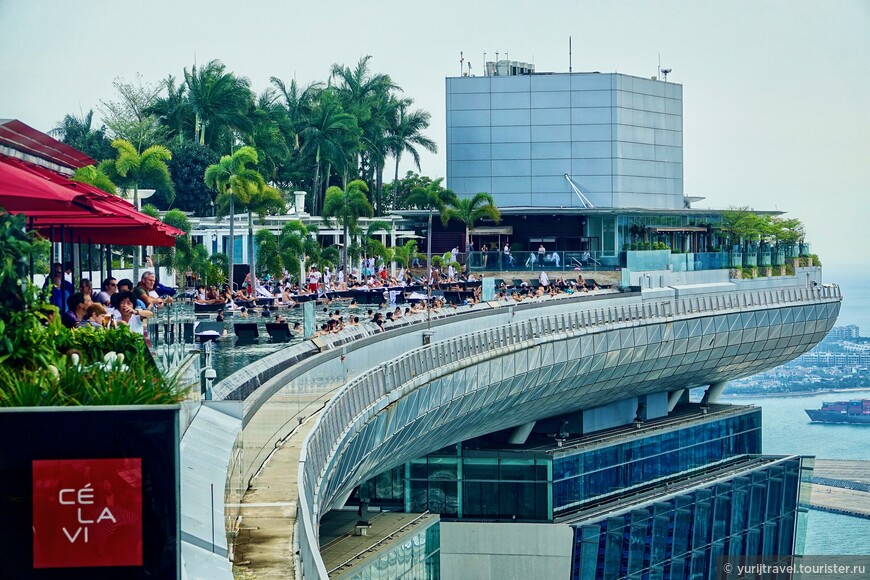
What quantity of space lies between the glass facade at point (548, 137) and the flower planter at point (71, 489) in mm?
81301

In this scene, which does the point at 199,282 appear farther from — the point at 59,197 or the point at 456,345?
the point at 59,197

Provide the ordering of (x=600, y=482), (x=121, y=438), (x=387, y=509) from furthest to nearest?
(x=600, y=482) → (x=387, y=509) → (x=121, y=438)

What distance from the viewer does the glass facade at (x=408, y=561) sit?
105 ft

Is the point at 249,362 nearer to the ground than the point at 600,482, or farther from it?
farther from it

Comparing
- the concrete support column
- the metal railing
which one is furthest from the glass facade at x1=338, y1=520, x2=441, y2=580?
the concrete support column

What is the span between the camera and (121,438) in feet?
33.8

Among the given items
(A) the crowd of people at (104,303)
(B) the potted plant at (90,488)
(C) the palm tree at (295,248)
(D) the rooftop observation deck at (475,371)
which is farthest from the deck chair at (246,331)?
(C) the palm tree at (295,248)

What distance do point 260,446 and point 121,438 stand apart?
833 centimetres

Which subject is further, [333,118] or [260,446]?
[333,118]

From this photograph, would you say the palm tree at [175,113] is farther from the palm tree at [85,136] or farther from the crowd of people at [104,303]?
the crowd of people at [104,303]

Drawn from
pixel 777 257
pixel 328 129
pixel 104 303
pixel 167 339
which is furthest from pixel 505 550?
pixel 777 257

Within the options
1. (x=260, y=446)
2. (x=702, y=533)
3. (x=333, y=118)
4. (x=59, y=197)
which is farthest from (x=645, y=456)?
(x=59, y=197)

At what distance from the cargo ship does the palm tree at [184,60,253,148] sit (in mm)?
104882

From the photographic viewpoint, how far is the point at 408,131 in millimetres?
93312
